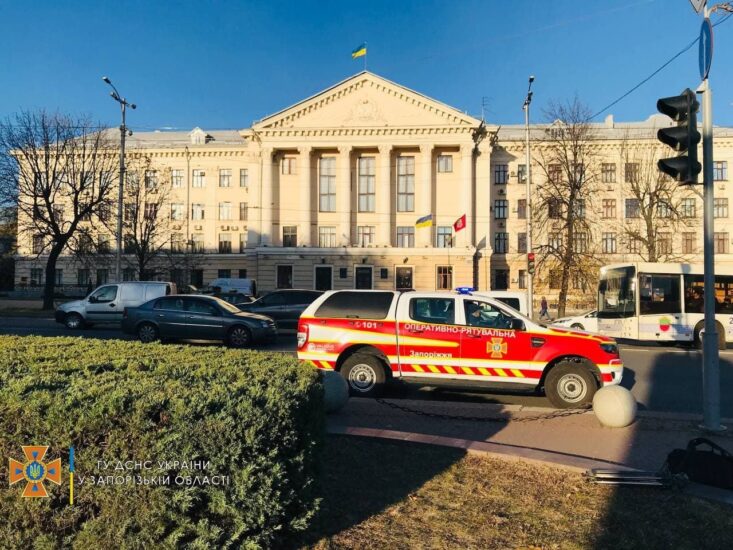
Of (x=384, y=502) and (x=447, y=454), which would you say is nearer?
(x=384, y=502)

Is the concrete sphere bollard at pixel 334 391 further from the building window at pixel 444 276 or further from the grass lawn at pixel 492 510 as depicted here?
the building window at pixel 444 276

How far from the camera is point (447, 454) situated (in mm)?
5641

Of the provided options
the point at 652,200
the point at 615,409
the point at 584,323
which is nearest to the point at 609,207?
the point at 652,200

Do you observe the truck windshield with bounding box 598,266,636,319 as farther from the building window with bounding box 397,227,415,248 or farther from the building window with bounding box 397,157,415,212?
the building window with bounding box 397,157,415,212

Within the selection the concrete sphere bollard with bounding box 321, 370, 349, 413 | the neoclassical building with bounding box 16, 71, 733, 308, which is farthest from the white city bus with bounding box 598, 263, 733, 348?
the neoclassical building with bounding box 16, 71, 733, 308

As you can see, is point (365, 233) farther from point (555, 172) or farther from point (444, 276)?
point (555, 172)

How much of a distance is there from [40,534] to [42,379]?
110 centimetres

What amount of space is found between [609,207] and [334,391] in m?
55.0

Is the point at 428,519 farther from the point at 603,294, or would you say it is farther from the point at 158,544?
the point at 603,294

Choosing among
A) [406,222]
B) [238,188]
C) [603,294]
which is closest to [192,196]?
[238,188]

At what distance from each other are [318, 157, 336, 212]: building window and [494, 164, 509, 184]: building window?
17930mm

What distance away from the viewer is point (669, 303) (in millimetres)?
19281

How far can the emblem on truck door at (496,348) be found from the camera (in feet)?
29.2

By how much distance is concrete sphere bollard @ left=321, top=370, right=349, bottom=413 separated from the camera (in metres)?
7.36
